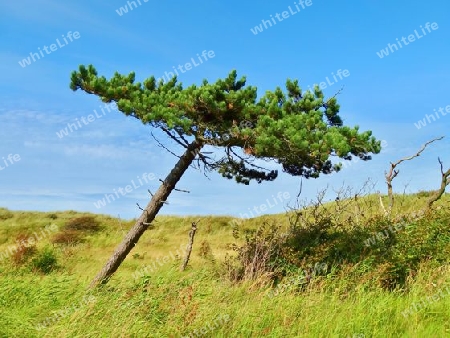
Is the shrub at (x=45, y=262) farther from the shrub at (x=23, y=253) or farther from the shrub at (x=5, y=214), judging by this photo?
the shrub at (x=5, y=214)

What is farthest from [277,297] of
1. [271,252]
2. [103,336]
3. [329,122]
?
[329,122]

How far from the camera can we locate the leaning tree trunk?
1321 cm

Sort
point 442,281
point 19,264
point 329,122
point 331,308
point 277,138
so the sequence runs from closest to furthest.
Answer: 1. point 331,308
2. point 442,281
3. point 277,138
4. point 329,122
5. point 19,264

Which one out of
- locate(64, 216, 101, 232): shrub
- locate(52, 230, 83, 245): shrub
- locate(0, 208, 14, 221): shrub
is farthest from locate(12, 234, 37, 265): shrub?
locate(0, 208, 14, 221): shrub

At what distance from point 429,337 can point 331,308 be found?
1.51 meters

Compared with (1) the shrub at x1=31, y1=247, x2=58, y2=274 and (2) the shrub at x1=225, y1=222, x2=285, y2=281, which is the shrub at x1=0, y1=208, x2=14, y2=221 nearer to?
(1) the shrub at x1=31, y1=247, x2=58, y2=274

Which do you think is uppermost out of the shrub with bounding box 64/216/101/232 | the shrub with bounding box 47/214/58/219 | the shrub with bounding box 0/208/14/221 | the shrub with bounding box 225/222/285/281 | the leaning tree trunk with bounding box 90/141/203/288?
the shrub with bounding box 0/208/14/221

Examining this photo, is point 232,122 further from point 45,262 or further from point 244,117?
point 45,262

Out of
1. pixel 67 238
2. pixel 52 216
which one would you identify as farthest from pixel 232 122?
pixel 52 216

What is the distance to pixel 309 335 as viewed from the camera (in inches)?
257

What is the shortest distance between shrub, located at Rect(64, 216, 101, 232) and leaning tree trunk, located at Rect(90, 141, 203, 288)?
18.2 metres

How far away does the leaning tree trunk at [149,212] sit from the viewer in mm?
13211

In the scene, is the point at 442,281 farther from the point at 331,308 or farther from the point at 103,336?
the point at 103,336

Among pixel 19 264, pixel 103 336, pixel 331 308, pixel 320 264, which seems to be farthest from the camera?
pixel 19 264
